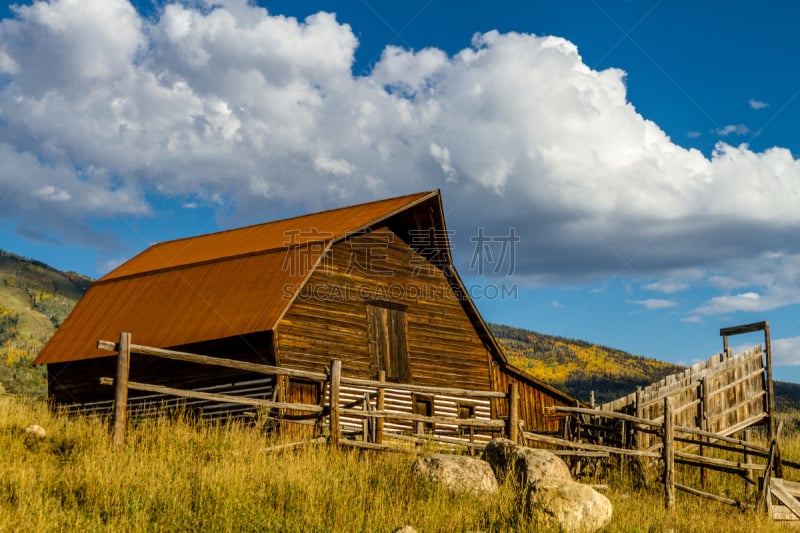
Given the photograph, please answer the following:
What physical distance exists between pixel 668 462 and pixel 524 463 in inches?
195

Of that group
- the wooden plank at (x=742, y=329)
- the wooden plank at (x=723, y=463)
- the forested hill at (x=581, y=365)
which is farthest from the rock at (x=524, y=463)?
the forested hill at (x=581, y=365)

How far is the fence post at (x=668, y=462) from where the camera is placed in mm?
16344

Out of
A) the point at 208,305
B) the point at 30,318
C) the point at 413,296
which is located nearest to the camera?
the point at 208,305

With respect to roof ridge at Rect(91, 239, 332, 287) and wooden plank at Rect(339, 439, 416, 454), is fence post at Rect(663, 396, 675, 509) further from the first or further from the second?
roof ridge at Rect(91, 239, 332, 287)

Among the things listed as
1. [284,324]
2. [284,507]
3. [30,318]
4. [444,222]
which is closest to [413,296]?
[444,222]

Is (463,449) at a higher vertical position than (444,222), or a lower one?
lower

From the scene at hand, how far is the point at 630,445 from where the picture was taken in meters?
20.7

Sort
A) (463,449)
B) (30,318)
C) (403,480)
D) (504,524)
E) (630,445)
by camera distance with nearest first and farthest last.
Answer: (504,524)
(403,480)
(463,449)
(630,445)
(30,318)

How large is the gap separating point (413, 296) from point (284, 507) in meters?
15.3

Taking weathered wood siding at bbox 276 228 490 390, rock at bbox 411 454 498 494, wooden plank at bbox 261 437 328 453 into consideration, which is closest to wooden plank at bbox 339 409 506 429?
wooden plank at bbox 261 437 328 453

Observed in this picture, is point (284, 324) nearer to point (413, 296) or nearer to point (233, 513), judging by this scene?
point (413, 296)

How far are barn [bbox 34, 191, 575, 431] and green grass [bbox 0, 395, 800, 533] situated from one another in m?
7.83

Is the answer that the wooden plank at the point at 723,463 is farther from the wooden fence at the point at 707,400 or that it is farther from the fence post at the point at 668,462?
the wooden fence at the point at 707,400

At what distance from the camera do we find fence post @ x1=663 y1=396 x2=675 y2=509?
53.6 ft
